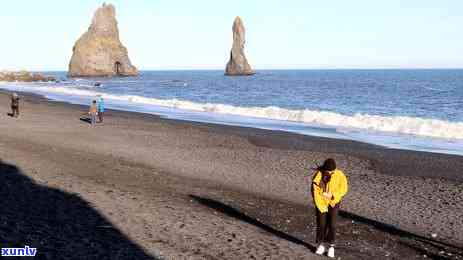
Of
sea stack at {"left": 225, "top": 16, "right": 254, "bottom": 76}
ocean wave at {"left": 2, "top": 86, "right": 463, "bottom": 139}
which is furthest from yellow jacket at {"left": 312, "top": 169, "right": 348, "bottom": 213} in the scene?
sea stack at {"left": 225, "top": 16, "right": 254, "bottom": 76}

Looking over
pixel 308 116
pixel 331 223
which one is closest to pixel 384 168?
pixel 331 223

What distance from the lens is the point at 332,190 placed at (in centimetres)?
831

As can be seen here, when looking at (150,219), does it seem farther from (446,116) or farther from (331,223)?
(446,116)

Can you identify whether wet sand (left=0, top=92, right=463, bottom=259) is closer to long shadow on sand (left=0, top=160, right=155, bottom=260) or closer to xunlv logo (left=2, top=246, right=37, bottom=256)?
long shadow on sand (left=0, top=160, right=155, bottom=260)

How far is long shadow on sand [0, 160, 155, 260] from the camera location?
7.70 m

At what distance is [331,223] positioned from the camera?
8531mm

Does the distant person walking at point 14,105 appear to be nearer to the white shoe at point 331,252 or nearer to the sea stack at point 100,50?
the white shoe at point 331,252

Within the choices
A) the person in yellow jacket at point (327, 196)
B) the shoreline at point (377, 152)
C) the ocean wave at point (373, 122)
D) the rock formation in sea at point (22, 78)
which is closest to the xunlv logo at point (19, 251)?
the person in yellow jacket at point (327, 196)

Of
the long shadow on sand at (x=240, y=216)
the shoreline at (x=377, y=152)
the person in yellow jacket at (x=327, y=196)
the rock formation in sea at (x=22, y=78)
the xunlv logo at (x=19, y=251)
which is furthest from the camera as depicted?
the rock formation in sea at (x=22, y=78)

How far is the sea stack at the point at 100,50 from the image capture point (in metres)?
171

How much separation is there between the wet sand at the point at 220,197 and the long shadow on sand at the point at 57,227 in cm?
3

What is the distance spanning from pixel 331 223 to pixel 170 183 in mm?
6488

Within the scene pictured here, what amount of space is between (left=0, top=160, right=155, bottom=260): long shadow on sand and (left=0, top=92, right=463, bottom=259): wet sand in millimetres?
31

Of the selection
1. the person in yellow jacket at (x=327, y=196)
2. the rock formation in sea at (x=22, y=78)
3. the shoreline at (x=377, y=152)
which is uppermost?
the person in yellow jacket at (x=327, y=196)
